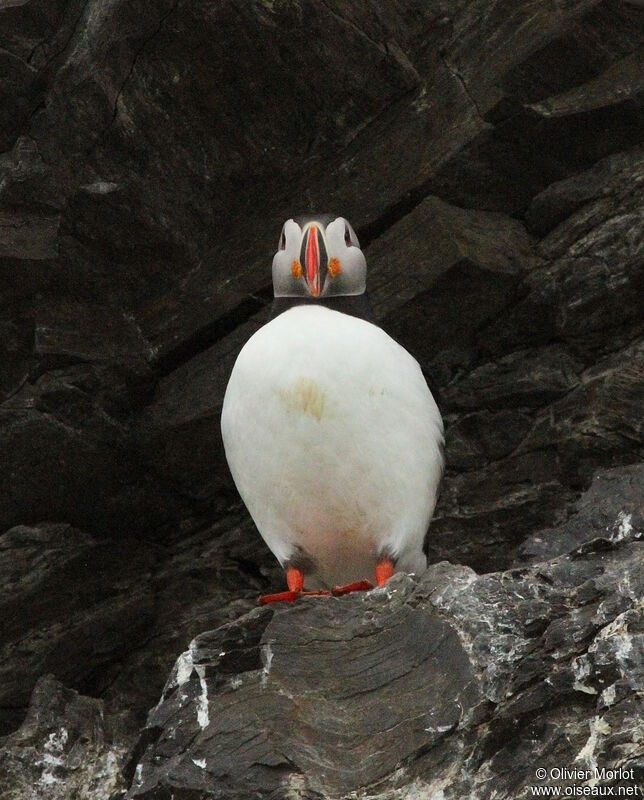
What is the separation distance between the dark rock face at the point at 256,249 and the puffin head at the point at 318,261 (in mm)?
657

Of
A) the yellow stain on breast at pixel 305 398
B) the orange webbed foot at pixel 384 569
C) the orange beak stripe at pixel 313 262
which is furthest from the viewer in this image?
the orange beak stripe at pixel 313 262

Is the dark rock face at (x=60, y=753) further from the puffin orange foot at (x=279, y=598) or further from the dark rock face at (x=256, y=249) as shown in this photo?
the puffin orange foot at (x=279, y=598)

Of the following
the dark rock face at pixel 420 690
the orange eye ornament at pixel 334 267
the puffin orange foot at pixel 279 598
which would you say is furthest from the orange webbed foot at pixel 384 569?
the orange eye ornament at pixel 334 267

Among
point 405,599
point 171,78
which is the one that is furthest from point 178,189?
point 405,599

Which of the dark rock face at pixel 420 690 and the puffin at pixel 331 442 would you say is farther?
the puffin at pixel 331 442

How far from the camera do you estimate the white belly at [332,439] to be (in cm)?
702

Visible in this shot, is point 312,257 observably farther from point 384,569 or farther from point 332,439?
point 384,569

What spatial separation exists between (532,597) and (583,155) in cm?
338

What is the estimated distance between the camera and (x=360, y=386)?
7.04 m

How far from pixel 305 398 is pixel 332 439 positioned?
24 centimetres

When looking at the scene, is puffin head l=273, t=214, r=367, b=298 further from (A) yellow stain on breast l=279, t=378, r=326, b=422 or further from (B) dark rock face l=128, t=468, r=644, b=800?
(B) dark rock face l=128, t=468, r=644, b=800

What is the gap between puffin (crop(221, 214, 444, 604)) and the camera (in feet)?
23.0

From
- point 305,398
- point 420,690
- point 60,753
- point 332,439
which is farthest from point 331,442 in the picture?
point 60,753

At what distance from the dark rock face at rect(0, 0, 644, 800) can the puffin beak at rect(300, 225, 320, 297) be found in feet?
2.93
